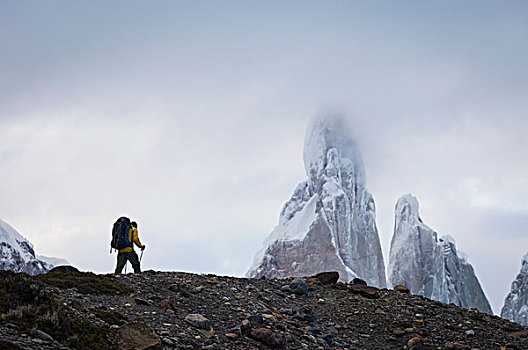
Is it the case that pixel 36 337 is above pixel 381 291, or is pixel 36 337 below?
below

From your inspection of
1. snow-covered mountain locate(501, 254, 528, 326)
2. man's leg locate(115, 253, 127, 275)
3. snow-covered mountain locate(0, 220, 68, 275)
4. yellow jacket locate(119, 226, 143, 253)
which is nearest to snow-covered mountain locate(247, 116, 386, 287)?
snow-covered mountain locate(501, 254, 528, 326)

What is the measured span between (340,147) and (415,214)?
1106 inches

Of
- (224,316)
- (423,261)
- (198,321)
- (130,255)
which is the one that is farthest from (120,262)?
(423,261)

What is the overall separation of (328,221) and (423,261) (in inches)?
1151

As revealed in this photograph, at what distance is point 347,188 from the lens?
13975 cm

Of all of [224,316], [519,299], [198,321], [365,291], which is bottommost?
[198,321]

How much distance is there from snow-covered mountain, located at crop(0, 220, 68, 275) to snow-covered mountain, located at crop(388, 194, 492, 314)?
281 ft

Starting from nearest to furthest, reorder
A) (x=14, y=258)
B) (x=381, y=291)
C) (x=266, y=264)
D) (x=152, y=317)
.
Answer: (x=152, y=317), (x=381, y=291), (x=14, y=258), (x=266, y=264)

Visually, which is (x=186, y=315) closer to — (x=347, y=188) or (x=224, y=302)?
(x=224, y=302)

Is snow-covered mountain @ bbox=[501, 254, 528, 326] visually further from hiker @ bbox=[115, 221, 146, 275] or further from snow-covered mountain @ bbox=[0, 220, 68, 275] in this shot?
hiker @ bbox=[115, 221, 146, 275]

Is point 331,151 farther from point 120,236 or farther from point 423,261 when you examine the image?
point 120,236

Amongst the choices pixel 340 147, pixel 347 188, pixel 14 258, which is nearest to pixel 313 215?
pixel 347 188

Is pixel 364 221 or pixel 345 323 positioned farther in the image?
pixel 364 221

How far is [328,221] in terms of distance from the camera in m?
130
